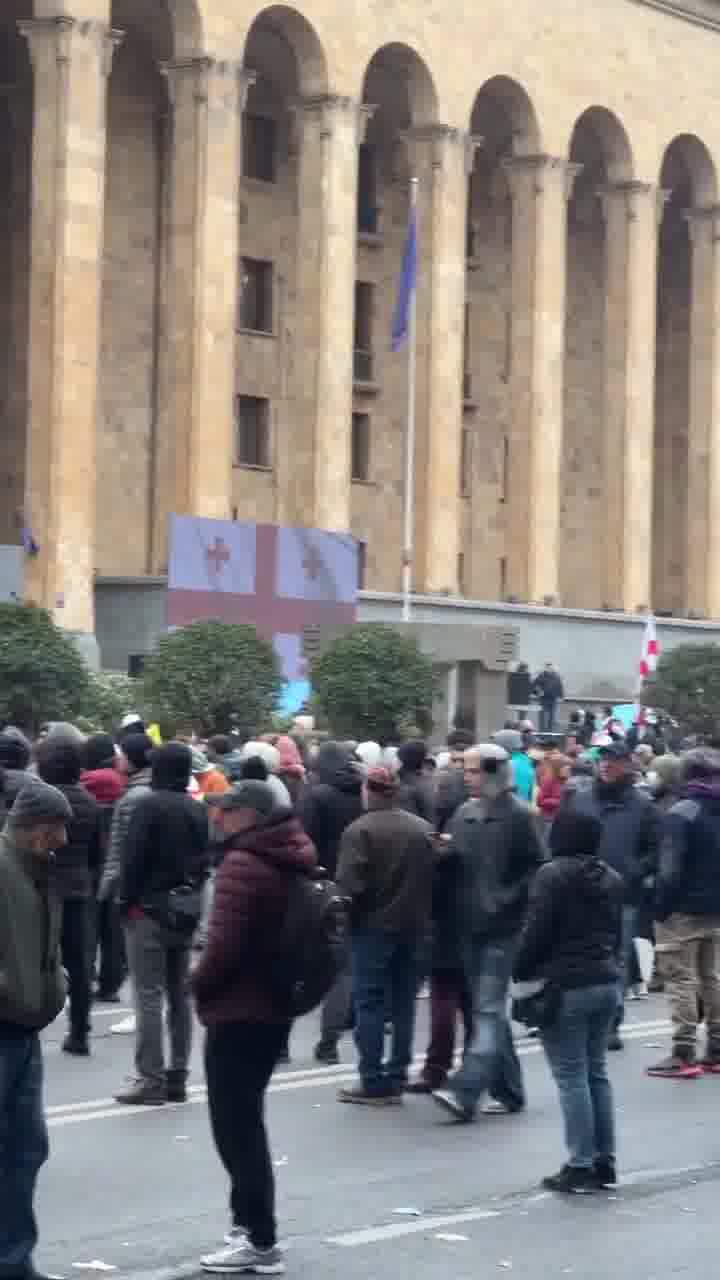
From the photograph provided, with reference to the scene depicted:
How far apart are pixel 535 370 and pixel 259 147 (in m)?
6.46

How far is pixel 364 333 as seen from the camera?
5653 cm

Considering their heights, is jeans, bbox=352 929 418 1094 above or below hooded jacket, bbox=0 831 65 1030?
below

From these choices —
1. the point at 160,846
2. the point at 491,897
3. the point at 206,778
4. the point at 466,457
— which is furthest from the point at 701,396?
the point at 160,846

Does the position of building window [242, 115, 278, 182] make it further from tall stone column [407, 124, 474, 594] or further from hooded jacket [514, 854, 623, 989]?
hooded jacket [514, 854, 623, 989]

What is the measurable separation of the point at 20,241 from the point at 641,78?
13671 mm

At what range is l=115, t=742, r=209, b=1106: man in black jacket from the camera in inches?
575

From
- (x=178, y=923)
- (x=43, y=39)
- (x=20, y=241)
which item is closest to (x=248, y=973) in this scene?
(x=178, y=923)

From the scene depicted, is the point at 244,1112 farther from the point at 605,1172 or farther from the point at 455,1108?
the point at 455,1108

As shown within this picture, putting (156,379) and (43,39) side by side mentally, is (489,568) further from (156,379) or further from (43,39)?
(43,39)

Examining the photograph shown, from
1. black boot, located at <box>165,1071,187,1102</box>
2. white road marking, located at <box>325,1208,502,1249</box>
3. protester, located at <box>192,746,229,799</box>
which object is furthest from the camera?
protester, located at <box>192,746,229,799</box>

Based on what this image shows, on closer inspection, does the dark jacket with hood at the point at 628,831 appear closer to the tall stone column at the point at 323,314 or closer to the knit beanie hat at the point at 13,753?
the knit beanie hat at the point at 13,753

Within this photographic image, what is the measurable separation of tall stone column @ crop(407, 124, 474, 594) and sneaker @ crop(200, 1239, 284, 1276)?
133 ft

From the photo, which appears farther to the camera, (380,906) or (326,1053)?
(326,1053)

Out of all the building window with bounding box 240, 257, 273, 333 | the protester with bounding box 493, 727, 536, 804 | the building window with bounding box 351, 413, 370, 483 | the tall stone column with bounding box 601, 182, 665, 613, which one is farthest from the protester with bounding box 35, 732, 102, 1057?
the tall stone column with bounding box 601, 182, 665, 613
